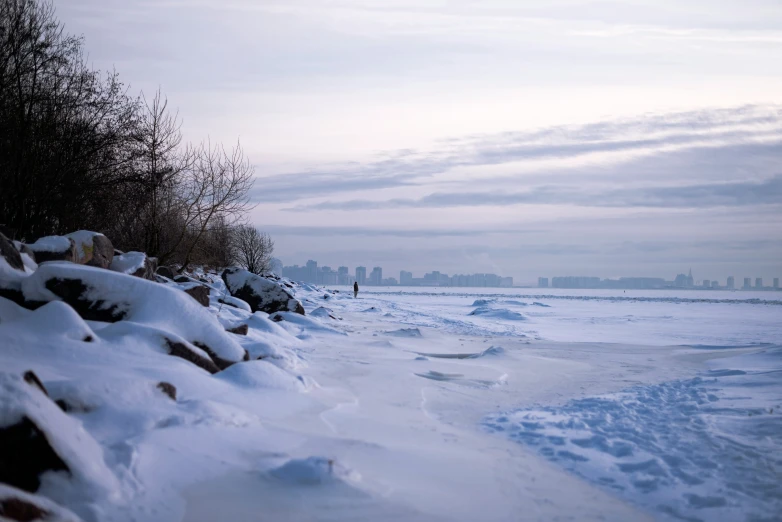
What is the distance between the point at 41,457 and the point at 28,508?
0.41 m

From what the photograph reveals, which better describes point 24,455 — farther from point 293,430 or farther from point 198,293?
point 198,293

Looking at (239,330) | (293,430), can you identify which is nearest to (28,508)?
(293,430)

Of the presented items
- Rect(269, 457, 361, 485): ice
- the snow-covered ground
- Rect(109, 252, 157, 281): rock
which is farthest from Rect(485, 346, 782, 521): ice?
Rect(109, 252, 157, 281): rock

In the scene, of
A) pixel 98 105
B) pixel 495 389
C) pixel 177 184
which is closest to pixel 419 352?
pixel 495 389

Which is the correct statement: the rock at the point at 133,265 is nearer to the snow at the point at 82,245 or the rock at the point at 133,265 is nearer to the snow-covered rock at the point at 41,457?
the snow at the point at 82,245

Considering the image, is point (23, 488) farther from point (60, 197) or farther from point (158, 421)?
point (60, 197)

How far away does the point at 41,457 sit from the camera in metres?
3.01

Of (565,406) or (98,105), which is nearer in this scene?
(565,406)

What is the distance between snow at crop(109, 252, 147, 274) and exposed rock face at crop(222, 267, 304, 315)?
16.0 feet

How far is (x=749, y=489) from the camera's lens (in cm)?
416

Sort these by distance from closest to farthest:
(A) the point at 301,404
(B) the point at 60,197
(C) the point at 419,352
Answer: (A) the point at 301,404, (C) the point at 419,352, (B) the point at 60,197

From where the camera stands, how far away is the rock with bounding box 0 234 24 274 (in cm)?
659

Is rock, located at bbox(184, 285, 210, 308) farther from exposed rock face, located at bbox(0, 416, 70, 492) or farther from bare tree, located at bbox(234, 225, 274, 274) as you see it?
bare tree, located at bbox(234, 225, 274, 274)

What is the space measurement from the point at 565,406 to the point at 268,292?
34.0 feet
